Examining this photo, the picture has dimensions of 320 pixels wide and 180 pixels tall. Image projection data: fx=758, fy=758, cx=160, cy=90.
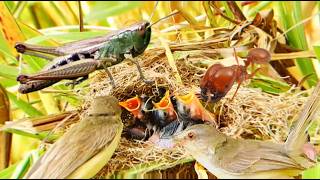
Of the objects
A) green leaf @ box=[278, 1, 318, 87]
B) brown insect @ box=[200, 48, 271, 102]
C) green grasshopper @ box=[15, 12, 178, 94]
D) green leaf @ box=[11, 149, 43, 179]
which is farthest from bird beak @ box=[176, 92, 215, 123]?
green leaf @ box=[278, 1, 318, 87]

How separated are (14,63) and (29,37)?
0.10 m

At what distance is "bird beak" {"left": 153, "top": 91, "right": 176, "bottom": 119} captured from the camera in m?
1.87

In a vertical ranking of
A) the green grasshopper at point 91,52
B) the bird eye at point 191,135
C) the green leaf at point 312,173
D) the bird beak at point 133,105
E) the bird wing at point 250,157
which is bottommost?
the green leaf at point 312,173

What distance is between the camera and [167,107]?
187 centimetres

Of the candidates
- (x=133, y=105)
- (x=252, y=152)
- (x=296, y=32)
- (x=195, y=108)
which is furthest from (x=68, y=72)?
(x=296, y=32)

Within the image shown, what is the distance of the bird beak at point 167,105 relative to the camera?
1869mm

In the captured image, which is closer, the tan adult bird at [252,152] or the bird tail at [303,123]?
the tan adult bird at [252,152]

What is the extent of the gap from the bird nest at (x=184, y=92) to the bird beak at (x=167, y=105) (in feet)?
0.16

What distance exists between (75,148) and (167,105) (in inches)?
21.7

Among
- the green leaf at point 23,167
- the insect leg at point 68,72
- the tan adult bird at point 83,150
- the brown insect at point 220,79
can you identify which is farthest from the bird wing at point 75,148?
the brown insect at point 220,79

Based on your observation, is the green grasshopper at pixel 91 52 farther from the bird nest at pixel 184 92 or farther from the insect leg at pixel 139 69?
the bird nest at pixel 184 92

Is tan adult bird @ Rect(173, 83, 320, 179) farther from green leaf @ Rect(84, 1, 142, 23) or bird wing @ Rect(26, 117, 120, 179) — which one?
green leaf @ Rect(84, 1, 142, 23)

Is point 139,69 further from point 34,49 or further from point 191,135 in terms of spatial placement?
point 191,135

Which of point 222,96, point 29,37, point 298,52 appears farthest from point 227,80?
point 29,37
